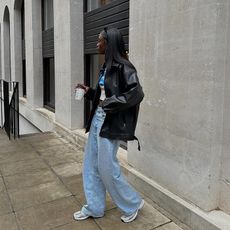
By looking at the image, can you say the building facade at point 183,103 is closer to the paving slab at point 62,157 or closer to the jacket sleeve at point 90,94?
the jacket sleeve at point 90,94

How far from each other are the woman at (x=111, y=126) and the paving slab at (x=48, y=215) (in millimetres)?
179

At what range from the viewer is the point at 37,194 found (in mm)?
3721

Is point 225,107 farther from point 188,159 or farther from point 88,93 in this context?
point 88,93

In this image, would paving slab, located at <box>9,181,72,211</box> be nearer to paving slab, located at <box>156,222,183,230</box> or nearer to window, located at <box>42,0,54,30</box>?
paving slab, located at <box>156,222,183,230</box>

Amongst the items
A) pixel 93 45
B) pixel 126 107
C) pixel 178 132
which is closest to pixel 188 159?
pixel 178 132

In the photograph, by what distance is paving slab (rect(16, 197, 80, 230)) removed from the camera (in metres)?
3.00

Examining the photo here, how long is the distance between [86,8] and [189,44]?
4106 millimetres

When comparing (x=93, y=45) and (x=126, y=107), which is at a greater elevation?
(x=93, y=45)

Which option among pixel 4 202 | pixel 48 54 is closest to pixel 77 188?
pixel 4 202

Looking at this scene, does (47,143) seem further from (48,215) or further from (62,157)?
(48,215)

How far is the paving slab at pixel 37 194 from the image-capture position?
3498mm

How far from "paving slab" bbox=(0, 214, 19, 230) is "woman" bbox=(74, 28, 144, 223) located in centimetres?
62

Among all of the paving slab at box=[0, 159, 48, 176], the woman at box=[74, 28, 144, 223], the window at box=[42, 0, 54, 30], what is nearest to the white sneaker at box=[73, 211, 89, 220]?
the woman at box=[74, 28, 144, 223]

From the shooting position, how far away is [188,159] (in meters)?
2.92
